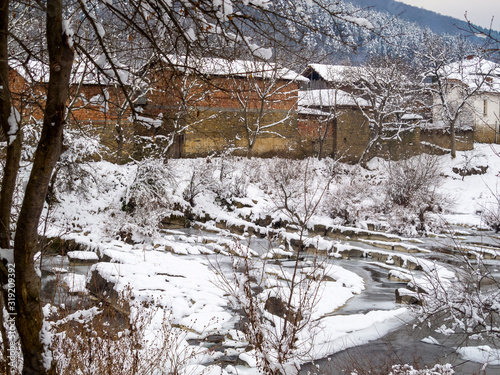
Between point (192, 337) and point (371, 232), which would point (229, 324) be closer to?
point (192, 337)

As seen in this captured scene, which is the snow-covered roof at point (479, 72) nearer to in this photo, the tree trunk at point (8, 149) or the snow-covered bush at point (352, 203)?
the tree trunk at point (8, 149)

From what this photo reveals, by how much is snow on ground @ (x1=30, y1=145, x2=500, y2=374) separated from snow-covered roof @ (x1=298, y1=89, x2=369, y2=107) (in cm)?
708

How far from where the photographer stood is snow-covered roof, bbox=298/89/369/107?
31.5m

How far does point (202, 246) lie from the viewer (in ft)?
46.2

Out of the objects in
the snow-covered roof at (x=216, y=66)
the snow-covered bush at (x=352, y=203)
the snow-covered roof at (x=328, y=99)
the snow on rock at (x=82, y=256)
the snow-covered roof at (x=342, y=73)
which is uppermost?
the snow-covered roof at (x=342, y=73)

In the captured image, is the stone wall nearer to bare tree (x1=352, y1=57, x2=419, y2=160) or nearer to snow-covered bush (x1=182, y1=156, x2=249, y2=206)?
bare tree (x1=352, y1=57, x2=419, y2=160)

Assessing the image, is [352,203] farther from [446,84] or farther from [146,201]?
[446,84]

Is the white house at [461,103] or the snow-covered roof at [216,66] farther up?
the white house at [461,103]

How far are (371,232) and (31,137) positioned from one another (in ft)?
38.0

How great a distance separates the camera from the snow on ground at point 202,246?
26.9 feet

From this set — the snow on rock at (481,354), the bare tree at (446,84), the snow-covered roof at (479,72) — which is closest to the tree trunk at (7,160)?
the snow-covered roof at (479,72)

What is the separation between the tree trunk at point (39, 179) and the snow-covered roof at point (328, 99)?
2905 cm

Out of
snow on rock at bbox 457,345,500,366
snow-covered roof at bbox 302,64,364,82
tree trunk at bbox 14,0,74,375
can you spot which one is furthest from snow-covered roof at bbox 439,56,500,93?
snow-covered roof at bbox 302,64,364,82

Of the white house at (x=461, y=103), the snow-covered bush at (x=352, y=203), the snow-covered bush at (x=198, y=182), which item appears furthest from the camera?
the white house at (x=461, y=103)
